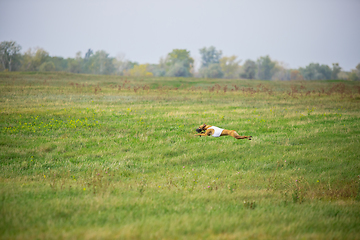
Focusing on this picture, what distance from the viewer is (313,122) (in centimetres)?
1391

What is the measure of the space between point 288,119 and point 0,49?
64279mm

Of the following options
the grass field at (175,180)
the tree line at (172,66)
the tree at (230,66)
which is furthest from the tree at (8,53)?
the tree at (230,66)

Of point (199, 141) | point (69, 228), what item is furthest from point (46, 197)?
point (199, 141)

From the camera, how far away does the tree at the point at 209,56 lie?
13988 centimetres

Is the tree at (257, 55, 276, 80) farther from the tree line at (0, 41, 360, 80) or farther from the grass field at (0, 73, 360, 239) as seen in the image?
the grass field at (0, 73, 360, 239)

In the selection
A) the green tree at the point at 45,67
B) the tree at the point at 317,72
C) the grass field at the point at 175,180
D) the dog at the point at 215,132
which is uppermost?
the tree at the point at 317,72

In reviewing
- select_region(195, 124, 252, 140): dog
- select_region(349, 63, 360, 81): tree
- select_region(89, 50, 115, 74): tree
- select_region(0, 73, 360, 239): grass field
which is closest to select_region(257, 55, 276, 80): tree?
select_region(349, 63, 360, 81): tree

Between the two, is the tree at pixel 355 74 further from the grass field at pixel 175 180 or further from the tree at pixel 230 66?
the grass field at pixel 175 180

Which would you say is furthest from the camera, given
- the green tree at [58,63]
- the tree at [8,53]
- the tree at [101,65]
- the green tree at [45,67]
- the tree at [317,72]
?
the tree at [101,65]

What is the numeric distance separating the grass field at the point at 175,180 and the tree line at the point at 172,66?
196ft

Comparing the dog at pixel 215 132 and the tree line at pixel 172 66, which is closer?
the dog at pixel 215 132

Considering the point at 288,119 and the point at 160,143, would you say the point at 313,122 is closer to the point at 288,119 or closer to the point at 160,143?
the point at 288,119

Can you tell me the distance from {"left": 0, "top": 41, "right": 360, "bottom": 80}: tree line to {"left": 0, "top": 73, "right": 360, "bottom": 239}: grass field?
59593 mm

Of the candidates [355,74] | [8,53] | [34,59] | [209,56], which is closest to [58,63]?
[34,59]
